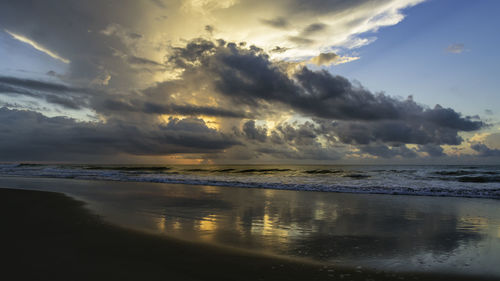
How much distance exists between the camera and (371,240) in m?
7.14

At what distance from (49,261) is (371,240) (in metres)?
7.41

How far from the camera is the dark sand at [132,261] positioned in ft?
15.5

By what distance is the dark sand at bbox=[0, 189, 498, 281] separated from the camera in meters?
4.73

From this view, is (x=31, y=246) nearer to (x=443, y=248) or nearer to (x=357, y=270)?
(x=357, y=270)

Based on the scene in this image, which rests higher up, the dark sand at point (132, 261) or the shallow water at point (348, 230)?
the dark sand at point (132, 261)

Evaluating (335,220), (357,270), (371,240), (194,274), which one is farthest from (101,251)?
(335,220)

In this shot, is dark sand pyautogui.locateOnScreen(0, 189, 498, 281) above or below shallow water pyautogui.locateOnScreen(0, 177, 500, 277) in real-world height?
above

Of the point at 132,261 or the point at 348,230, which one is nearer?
the point at 132,261

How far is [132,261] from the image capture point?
17.7 ft

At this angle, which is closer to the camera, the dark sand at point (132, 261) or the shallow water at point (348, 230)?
the dark sand at point (132, 261)

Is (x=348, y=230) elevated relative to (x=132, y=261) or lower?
lower

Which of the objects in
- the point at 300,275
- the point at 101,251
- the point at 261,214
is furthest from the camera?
the point at 261,214

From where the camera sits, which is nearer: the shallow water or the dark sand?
the dark sand

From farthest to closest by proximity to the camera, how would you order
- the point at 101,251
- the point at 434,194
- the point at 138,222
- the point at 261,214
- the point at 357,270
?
the point at 434,194 → the point at 261,214 → the point at 138,222 → the point at 101,251 → the point at 357,270
